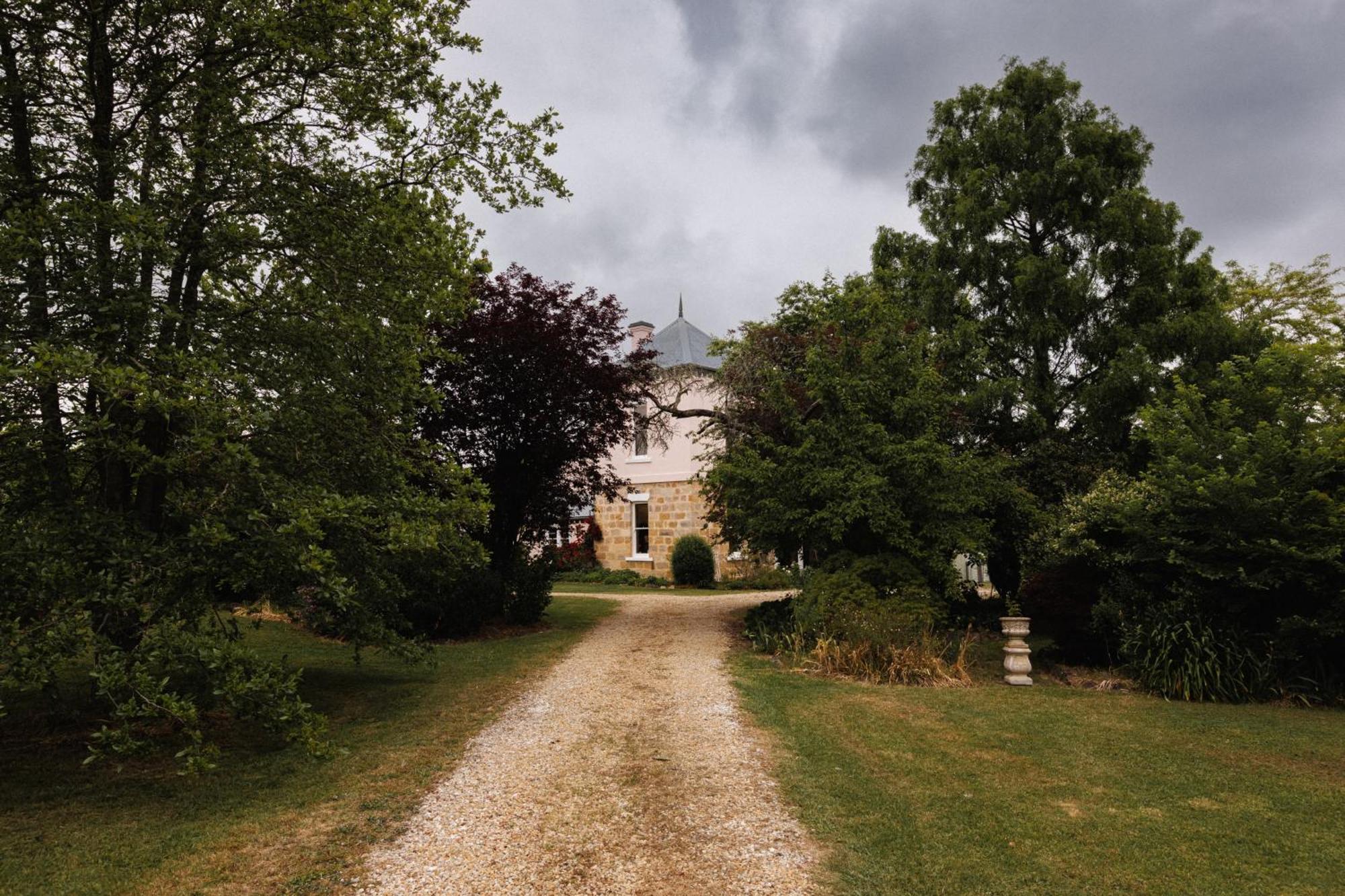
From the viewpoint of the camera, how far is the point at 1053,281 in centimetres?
1296

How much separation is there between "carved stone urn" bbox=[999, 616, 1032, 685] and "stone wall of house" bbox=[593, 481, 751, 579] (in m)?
12.2

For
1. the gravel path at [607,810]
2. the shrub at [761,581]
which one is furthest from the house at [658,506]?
the gravel path at [607,810]

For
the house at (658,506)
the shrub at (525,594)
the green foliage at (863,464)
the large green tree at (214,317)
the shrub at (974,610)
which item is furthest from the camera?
the house at (658,506)

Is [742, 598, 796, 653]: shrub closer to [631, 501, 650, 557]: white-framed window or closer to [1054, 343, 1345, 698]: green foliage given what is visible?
[1054, 343, 1345, 698]: green foliage

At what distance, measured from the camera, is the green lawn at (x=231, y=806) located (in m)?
3.52

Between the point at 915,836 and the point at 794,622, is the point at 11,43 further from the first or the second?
the point at 794,622

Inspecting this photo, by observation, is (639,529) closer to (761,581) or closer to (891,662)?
(761,581)

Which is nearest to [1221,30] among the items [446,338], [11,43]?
[446,338]

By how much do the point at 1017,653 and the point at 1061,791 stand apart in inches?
151

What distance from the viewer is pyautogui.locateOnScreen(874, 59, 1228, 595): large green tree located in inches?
488

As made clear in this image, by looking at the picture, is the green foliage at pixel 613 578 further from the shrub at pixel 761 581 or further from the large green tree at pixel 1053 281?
the large green tree at pixel 1053 281

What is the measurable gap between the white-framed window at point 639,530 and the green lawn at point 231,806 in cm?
1553

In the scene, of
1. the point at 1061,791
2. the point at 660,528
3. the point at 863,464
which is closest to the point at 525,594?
the point at 863,464

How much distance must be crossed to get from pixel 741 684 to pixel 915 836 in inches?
153
